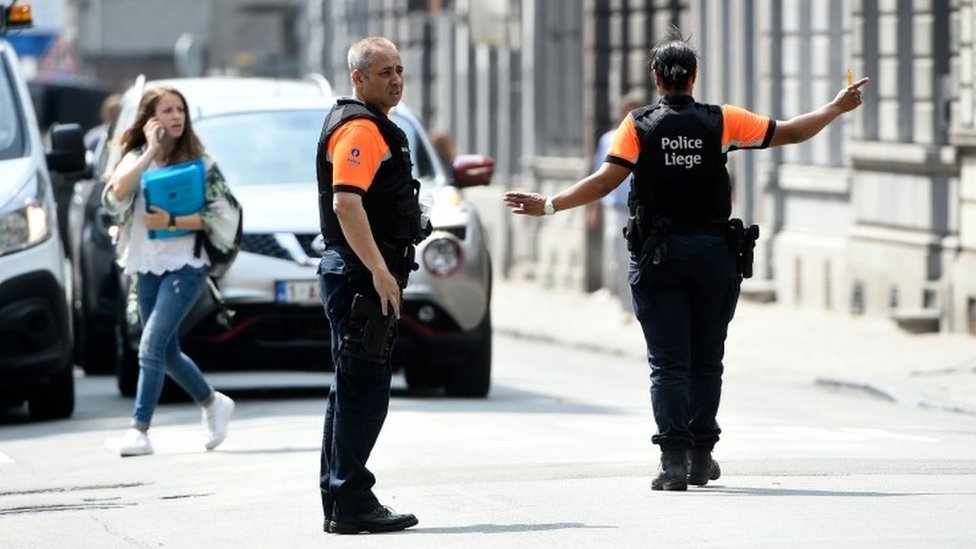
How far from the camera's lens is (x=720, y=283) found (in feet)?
34.7

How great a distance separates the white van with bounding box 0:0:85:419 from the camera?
1448 centimetres

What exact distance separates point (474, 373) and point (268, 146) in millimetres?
1764

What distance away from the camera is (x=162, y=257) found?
517 inches

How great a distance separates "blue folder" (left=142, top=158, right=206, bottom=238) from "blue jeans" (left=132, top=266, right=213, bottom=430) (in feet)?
0.71

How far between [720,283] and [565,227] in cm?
2078

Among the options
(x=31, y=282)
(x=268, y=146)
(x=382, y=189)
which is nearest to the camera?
(x=382, y=189)

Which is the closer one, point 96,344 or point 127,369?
point 127,369

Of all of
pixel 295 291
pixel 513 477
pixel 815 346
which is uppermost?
pixel 295 291

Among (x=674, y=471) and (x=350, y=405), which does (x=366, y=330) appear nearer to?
(x=350, y=405)

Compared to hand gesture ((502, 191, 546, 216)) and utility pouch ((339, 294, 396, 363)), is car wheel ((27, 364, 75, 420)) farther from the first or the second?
utility pouch ((339, 294, 396, 363))

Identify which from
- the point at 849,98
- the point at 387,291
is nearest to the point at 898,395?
the point at 849,98

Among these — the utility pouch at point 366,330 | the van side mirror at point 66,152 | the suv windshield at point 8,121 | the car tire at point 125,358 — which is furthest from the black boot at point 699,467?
the van side mirror at point 66,152

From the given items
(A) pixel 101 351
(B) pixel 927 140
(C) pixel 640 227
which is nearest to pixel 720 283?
(C) pixel 640 227

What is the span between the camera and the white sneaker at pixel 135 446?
12828mm
